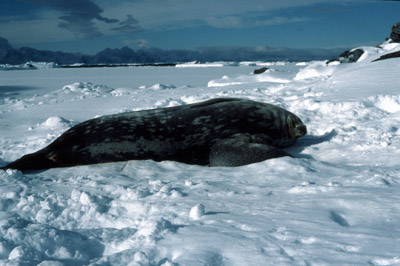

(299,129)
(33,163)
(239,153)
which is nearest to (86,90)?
(33,163)

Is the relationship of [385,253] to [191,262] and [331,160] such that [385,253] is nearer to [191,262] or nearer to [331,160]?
[191,262]

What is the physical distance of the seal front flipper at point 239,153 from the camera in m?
2.40

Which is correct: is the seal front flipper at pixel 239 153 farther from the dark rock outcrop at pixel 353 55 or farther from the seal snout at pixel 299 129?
the dark rock outcrop at pixel 353 55

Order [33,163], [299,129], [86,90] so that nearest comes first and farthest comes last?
[33,163]
[299,129]
[86,90]

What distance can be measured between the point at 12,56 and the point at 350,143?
217m

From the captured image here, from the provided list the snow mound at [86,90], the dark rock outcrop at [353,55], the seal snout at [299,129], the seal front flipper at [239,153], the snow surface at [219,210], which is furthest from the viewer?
the dark rock outcrop at [353,55]

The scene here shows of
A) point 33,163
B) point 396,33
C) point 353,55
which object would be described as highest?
point 396,33

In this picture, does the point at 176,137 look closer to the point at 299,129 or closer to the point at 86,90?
the point at 299,129

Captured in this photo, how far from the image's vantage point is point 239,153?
248 cm

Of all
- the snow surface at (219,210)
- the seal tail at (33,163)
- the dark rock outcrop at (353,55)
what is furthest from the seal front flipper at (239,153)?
the dark rock outcrop at (353,55)

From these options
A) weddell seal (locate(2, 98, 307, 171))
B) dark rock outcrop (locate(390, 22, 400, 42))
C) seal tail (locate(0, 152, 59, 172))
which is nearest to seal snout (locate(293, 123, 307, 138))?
weddell seal (locate(2, 98, 307, 171))

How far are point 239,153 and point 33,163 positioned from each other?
5.31ft

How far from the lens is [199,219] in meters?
1.33

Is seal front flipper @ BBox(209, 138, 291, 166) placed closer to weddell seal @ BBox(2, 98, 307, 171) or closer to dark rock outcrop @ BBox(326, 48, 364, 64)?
weddell seal @ BBox(2, 98, 307, 171)
